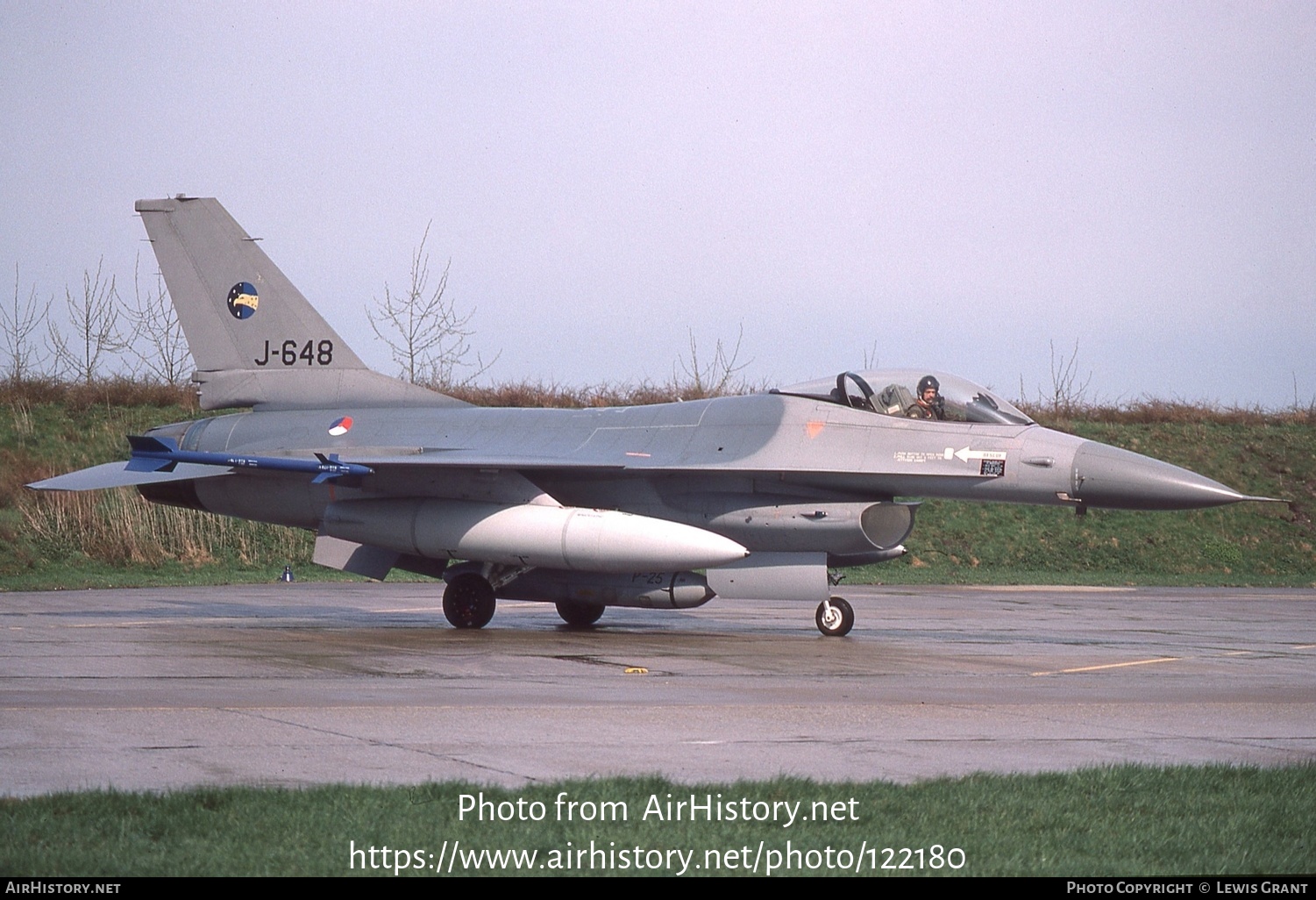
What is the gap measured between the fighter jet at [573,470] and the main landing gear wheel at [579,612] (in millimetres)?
44

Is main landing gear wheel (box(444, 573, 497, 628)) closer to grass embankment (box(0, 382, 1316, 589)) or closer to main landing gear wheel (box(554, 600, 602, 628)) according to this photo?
main landing gear wheel (box(554, 600, 602, 628))

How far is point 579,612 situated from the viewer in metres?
15.6

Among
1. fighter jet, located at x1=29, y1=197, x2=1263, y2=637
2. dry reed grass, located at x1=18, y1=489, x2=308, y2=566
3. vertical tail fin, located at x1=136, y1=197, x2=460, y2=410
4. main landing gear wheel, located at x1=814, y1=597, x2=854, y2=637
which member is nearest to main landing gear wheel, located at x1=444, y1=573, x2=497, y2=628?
fighter jet, located at x1=29, y1=197, x2=1263, y2=637

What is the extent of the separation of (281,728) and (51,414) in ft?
89.9

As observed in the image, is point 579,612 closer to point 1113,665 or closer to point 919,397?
point 919,397

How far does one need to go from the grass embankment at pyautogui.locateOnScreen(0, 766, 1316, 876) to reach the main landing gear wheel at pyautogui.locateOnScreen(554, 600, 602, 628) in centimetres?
942

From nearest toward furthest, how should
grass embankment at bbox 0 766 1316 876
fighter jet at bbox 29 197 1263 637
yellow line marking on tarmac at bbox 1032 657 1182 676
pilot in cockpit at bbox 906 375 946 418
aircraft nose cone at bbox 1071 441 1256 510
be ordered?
grass embankment at bbox 0 766 1316 876 < yellow line marking on tarmac at bbox 1032 657 1182 676 < aircraft nose cone at bbox 1071 441 1256 510 < fighter jet at bbox 29 197 1263 637 < pilot in cockpit at bbox 906 375 946 418

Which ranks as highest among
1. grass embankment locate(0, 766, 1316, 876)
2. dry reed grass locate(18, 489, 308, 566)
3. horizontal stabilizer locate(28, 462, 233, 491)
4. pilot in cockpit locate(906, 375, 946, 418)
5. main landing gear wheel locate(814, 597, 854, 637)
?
pilot in cockpit locate(906, 375, 946, 418)

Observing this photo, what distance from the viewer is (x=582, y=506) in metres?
15.2

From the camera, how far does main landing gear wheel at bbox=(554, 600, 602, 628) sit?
51.0 feet

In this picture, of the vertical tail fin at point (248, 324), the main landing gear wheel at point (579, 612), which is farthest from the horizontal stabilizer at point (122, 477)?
the main landing gear wheel at point (579, 612)

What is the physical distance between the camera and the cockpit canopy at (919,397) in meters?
13.8
